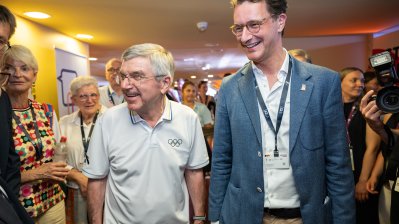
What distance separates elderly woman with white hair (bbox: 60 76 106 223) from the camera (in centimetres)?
256

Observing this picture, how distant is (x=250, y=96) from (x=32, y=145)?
131cm

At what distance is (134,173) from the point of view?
63.2 inches

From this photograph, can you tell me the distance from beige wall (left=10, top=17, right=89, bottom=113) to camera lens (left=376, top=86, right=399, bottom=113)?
13.1ft

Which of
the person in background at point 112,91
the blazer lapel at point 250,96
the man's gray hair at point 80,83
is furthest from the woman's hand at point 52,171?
the person in background at point 112,91

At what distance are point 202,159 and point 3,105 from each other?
1.02 metres

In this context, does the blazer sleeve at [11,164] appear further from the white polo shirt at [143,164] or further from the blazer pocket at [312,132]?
the blazer pocket at [312,132]

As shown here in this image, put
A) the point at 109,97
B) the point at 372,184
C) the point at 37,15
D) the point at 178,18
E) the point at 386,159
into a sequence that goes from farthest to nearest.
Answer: the point at 178,18 < the point at 37,15 < the point at 109,97 < the point at 372,184 < the point at 386,159

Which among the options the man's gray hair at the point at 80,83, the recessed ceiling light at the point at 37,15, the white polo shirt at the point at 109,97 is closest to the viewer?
the man's gray hair at the point at 80,83

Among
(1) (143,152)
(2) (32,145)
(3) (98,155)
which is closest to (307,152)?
(1) (143,152)

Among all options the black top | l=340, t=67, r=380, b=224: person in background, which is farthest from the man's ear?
the black top

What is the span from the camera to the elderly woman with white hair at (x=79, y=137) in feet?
8.41

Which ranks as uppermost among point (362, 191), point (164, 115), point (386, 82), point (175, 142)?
point (386, 82)

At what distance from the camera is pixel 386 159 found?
213cm

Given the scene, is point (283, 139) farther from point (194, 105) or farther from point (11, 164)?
point (194, 105)
